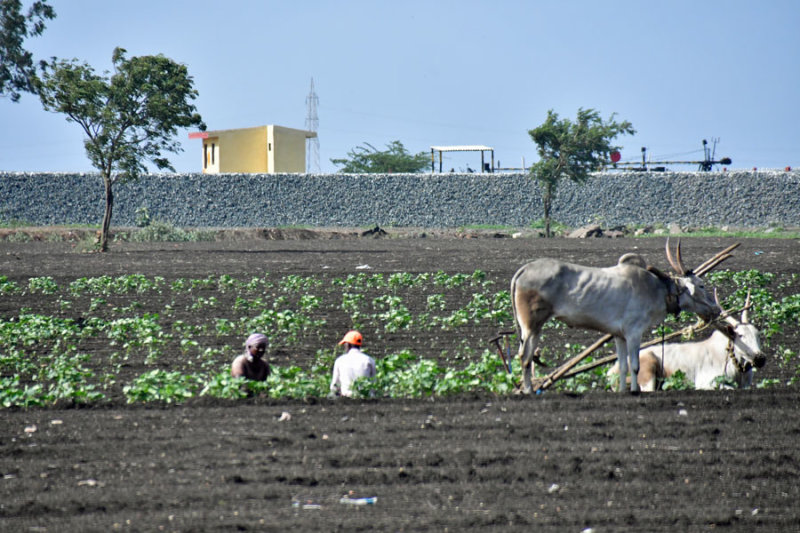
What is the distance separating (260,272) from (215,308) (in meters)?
7.31

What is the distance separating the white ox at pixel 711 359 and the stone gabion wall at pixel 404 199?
4340 cm

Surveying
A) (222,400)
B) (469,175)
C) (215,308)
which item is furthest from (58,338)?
(469,175)

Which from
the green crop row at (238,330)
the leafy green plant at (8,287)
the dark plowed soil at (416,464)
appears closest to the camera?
the dark plowed soil at (416,464)

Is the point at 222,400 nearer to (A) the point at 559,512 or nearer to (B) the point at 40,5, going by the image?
(A) the point at 559,512

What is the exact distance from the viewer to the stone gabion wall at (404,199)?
53500 mm

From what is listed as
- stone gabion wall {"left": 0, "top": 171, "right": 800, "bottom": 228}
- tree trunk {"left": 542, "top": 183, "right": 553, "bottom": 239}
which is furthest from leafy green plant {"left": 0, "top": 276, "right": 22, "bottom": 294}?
stone gabion wall {"left": 0, "top": 171, "right": 800, "bottom": 228}

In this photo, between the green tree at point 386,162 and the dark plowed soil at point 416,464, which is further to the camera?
the green tree at point 386,162

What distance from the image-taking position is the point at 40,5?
182 ft

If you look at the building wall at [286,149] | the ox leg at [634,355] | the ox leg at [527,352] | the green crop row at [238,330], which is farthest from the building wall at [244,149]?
the ox leg at [634,355]

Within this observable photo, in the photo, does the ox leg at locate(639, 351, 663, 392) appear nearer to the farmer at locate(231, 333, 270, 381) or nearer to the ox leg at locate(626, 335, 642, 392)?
the ox leg at locate(626, 335, 642, 392)

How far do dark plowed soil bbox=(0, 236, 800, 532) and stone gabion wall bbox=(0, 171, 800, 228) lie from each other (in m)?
45.3

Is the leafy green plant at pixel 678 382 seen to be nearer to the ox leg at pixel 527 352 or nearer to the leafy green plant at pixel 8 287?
the ox leg at pixel 527 352

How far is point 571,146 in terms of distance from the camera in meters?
48.8

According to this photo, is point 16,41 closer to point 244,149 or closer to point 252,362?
point 244,149
